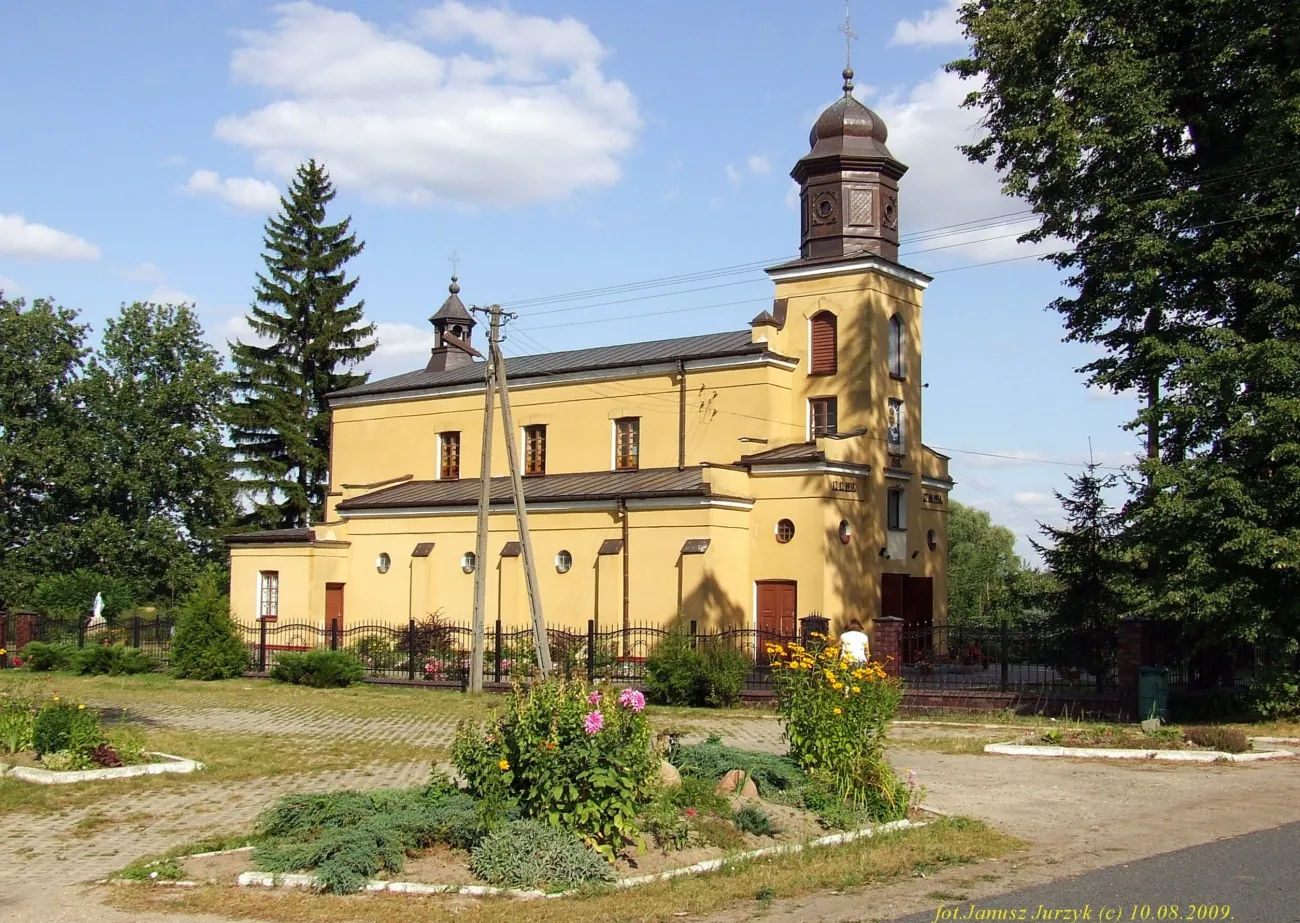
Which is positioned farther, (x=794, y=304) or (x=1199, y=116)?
(x=794, y=304)

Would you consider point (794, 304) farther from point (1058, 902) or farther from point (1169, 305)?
point (1058, 902)

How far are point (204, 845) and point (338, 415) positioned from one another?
1406 inches

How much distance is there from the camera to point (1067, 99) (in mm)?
21438

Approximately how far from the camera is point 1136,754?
49.1ft

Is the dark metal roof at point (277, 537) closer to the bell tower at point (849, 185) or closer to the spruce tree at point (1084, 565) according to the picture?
the bell tower at point (849, 185)

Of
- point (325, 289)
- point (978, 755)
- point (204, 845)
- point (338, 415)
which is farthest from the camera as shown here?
point (325, 289)

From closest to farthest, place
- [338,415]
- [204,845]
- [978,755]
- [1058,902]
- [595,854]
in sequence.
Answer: [1058,902] < [595,854] < [204,845] < [978,755] < [338,415]

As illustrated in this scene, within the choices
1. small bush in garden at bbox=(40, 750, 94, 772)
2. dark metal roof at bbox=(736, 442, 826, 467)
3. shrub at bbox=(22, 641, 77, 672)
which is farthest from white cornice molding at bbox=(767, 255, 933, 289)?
small bush in garden at bbox=(40, 750, 94, 772)

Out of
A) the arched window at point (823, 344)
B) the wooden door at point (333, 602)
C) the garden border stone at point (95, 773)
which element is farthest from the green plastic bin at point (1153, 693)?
the wooden door at point (333, 602)

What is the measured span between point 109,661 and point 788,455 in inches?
692

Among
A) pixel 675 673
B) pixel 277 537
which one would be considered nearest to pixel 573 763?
pixel 675 673

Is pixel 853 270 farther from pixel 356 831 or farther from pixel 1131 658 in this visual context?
pixel 356 831

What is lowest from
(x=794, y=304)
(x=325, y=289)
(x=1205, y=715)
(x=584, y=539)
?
(x=1205, y=715)

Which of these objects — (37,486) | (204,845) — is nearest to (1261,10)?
(204,845)
